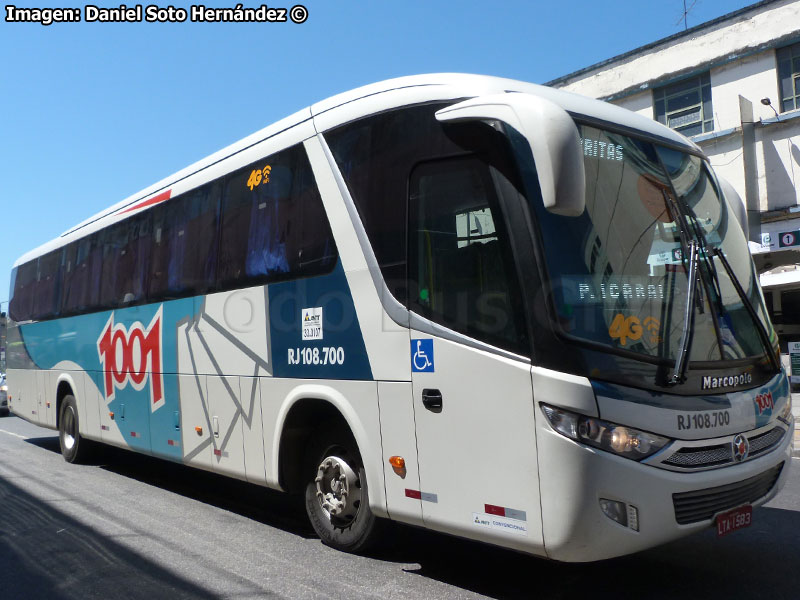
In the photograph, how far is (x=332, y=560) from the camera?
564 centimetres

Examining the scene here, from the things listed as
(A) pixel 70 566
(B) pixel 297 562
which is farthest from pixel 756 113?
(A) pixel 70 566

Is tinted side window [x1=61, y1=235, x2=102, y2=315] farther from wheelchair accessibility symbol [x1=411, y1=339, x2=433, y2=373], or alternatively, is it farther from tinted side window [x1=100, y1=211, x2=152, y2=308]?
wheelchair accessibility symbol [x1=411, y1=339, x2=433, y2=373]

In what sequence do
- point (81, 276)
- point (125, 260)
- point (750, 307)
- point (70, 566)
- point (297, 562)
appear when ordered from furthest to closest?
point (81, 276), point (125, 260), point (70, 566), point (297, 562), point (750, 307)

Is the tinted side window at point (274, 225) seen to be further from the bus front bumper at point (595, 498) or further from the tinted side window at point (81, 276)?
the tinted side window at point (81, 276)

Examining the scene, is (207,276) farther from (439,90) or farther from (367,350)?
(439,90)

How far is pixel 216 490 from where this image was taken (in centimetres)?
902

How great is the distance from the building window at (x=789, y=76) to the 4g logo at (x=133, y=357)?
16.0m

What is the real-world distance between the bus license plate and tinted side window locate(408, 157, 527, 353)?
1.52 meters

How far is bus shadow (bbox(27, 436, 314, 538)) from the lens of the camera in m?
7.32

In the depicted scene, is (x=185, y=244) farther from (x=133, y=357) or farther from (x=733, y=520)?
(x=733, y=520)

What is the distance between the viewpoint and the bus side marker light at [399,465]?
5.02m

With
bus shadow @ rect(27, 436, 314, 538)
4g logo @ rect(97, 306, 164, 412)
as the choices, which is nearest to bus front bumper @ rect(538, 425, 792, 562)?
bus shadow @ rect(27, 436, 314, 538)

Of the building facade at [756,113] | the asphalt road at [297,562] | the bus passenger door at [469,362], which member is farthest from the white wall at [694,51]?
the bus passenger door at [469,362]

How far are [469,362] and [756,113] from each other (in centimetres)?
1701
